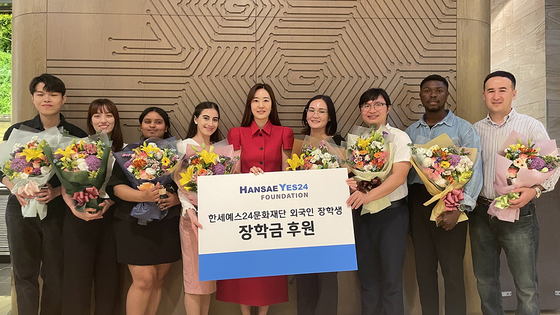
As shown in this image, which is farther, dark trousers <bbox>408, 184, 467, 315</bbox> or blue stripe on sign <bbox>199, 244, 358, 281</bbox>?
dark trousers <bbox>408, 184, 467, 315</bbox>

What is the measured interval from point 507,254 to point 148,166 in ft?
9.14

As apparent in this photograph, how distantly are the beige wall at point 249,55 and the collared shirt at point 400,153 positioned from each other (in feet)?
2.84

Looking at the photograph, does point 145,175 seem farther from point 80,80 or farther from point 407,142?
point 407,142

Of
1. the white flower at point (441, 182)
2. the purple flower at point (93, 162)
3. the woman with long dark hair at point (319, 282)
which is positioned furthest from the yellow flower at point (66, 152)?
the white flower at point (441, 182)

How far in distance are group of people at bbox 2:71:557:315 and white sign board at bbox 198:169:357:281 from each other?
26 cm

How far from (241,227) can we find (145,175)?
2.50 feet

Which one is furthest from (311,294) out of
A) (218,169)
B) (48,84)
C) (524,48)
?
(524,48)

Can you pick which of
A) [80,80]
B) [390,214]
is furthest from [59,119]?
[390,214]

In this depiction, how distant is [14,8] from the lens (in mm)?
3201

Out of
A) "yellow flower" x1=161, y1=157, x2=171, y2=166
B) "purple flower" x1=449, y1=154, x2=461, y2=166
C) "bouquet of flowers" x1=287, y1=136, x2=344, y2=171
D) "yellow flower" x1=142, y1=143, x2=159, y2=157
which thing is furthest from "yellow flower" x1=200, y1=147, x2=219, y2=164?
"purple flower" x1=449, y1=154, x2=461, y2=166

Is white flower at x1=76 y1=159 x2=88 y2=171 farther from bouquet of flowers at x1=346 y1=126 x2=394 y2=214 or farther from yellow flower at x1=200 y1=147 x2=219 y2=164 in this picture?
bouquet of flowers at x1=346 y1=126 x2=394 y2=214

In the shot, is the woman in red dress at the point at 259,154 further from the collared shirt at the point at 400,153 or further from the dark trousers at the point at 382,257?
the collared shirt at the point at 400,153

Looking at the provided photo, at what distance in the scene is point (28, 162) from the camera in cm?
231

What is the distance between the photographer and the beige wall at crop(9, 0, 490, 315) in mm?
3180
